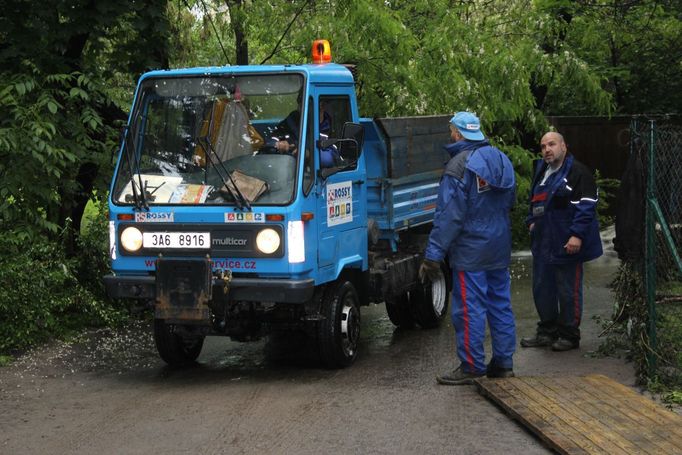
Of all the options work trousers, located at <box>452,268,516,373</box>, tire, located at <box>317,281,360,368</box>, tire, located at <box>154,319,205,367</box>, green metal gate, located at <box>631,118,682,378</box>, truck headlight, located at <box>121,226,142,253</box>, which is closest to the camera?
green metal gate, located at <box>631,118,682,378</box>

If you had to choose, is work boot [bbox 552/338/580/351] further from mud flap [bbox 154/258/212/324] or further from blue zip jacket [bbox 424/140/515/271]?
mud flap [bbox 154/258/212/324]

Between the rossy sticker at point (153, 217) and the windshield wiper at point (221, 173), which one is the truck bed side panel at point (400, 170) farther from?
the rossy sticker at point (153, 217)

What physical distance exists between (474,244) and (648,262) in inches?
49.8

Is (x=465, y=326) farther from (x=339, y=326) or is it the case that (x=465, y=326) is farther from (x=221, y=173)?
(x=221, y=173)

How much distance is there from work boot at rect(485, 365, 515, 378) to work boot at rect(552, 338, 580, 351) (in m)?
1.27

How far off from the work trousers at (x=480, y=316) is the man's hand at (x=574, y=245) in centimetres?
102

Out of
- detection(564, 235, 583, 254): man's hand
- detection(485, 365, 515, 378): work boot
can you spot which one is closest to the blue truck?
detection(485, 365, 515, 378): work boot

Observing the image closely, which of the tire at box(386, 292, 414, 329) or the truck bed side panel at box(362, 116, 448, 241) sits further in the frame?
the tire at box(386, 292, 414, 329)

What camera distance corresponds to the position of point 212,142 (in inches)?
312

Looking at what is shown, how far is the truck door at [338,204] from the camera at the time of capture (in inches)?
311

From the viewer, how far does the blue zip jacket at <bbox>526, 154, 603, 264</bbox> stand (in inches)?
333

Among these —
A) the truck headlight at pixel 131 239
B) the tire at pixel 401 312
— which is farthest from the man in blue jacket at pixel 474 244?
the tire at pixel 401 312

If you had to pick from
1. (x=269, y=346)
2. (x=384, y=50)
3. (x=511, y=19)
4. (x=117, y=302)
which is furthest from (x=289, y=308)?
(x=511, y=19)

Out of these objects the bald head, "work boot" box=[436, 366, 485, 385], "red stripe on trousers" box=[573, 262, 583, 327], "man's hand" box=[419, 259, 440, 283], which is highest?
the bald head
